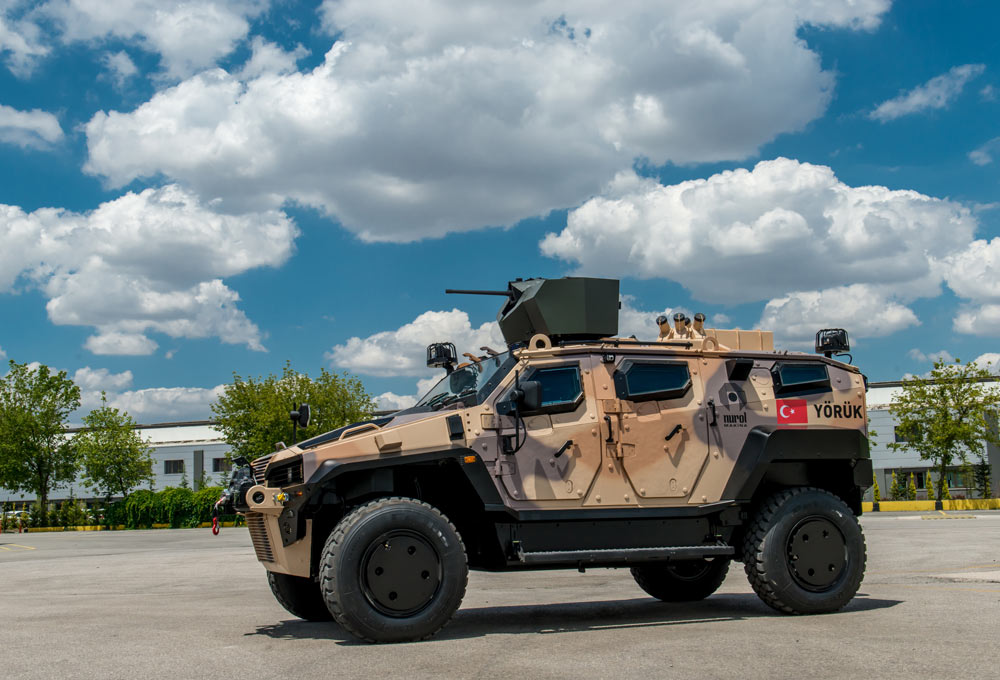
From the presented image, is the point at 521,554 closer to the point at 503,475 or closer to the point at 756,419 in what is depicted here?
the point at 503,475

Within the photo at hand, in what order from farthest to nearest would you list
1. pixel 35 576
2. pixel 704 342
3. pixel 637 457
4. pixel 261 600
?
1. pixel 35 576
2. pixel 261 600
3. pixel 704 342
4. pixel 637 457

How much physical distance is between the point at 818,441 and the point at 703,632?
7.96 ft

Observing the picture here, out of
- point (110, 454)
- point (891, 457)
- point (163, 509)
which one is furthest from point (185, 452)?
point (891, 457)

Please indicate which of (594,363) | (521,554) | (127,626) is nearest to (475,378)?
(594,363)

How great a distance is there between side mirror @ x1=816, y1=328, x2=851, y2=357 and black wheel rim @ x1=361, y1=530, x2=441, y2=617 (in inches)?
176

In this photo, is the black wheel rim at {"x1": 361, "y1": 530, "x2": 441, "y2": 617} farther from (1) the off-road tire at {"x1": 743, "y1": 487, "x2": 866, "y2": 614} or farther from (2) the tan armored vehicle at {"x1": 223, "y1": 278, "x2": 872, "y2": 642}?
(1) the off-road tire at {"x1": 743, "y1": 487, "x2": 866, "y2": 614}

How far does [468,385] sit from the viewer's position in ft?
28.3

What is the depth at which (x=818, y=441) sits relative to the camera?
29.3ft

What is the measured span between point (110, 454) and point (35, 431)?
413cm

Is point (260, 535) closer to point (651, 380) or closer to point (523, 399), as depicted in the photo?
point (523, 399)

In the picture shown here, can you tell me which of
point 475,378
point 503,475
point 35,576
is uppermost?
point 475,378

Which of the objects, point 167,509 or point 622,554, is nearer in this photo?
point 622,554

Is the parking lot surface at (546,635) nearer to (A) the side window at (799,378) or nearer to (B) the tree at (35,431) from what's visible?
(A) the side window at (799,378)

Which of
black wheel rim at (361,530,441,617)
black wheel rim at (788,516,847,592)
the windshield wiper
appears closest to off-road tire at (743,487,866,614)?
black wheel rim at (788,516,847,592)
